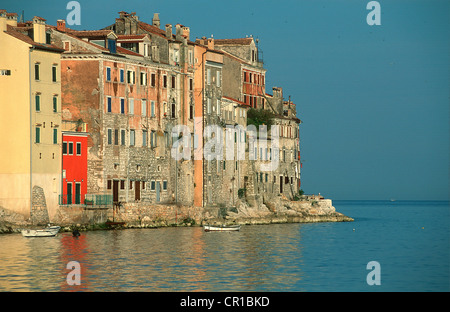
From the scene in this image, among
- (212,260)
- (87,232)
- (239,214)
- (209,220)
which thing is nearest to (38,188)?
(87,232)

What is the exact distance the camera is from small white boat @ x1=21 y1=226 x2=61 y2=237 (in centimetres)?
5897

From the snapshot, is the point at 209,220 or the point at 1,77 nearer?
the point at 1,77

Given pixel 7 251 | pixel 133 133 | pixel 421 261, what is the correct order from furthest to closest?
pixel 133 133 → pixel 421 261 → pixel 7 251

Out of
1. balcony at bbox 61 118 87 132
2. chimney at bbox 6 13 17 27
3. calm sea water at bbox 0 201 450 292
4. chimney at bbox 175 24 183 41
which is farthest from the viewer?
chimney at bbox 175 24 183 41

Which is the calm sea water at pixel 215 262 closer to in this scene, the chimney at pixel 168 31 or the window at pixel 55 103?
the window at pixel 55 103

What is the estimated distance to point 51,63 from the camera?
63.9 metres

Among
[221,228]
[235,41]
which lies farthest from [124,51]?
[235,41]

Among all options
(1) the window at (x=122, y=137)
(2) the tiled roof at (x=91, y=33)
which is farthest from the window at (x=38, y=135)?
(2) the tiled roof at (x=91, y=33)

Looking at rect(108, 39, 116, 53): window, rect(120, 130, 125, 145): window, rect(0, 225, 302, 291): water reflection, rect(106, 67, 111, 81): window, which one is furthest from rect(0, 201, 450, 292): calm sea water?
rect(108, 39, 116, 53): window

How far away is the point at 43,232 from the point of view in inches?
2347

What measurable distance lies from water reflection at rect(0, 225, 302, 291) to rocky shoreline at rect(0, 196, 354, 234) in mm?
1110

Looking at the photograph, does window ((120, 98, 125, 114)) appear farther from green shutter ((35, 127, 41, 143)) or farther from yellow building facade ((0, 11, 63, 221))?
green shutter ((35, 127, 41, 143))
